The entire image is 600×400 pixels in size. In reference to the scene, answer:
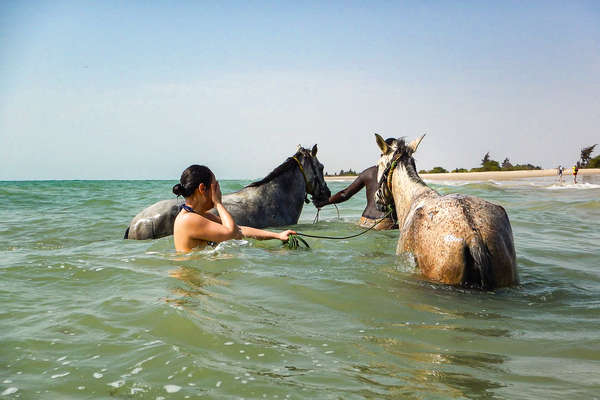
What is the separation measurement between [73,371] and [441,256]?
2.77 metres

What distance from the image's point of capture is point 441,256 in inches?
149

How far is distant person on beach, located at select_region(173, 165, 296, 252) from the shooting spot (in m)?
4.80

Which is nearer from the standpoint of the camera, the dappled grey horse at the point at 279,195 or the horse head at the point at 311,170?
the dappled grey horse at the point at 279,195

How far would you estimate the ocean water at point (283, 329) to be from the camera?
2133 millimetres

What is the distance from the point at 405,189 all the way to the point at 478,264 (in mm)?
1954

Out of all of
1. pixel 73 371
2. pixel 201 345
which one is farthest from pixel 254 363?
pixel 73 371

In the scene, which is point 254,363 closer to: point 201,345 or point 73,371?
point 201,345

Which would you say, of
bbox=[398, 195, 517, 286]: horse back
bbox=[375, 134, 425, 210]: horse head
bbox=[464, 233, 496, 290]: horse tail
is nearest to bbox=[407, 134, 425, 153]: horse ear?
bbox=[375, 134, 425, 210]: horse head

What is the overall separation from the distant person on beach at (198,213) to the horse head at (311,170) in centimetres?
359

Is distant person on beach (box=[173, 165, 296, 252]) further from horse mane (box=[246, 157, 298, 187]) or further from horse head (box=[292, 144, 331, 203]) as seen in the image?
horse head (box=[292, 144, 331, 203])

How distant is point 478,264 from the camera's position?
3656 millimetres

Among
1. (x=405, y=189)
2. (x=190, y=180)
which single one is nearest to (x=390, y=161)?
(x=405, y=189)

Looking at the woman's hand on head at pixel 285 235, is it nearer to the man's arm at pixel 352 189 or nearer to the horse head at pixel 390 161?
the horse head at pixel 390 161

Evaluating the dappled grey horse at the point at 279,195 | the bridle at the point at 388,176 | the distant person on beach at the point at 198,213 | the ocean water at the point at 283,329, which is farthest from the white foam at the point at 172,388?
the dappled grey horse at the point at 279,195
